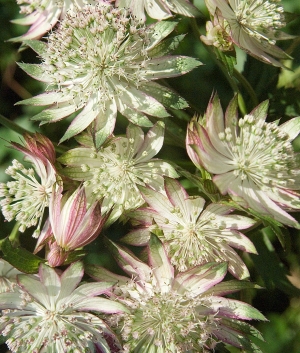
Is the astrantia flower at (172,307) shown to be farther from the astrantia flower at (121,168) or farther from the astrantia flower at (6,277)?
the astrantia flower at (6,277)

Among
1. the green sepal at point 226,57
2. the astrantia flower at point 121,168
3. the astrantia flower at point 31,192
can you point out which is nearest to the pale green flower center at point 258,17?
the green sepal at point 226,57

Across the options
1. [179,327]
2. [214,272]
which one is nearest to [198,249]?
[214,272]

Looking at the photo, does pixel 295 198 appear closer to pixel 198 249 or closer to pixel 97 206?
pixel 198 249

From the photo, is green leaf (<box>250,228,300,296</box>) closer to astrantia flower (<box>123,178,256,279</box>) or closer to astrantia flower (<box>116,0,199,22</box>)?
astrantia flower (<box>123,178,256,279</box>)

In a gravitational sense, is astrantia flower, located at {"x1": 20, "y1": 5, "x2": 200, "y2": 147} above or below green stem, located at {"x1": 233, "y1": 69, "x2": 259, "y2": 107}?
above

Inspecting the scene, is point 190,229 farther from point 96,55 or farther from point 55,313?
point 96,55

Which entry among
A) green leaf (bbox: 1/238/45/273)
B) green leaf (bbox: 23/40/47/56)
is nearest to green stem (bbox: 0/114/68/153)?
green leaf (bbox: 23/40/47/56)
